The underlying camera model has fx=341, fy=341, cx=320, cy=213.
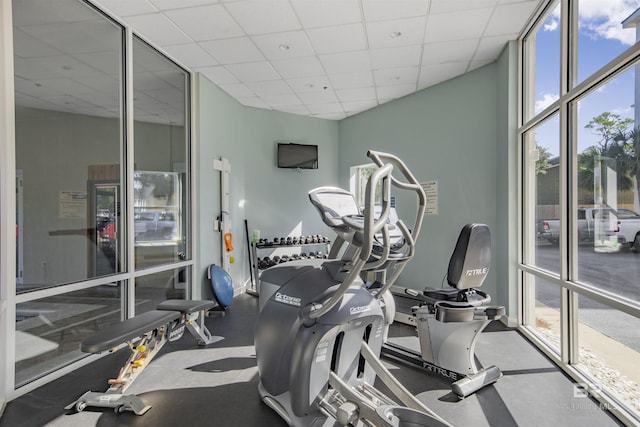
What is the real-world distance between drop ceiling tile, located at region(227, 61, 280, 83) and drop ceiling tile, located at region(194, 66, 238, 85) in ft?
0.29

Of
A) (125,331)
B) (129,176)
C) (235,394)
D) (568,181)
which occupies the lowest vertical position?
(235,394)

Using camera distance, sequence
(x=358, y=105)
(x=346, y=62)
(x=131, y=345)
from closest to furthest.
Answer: (x=131, y=345), (x=346, y=62), (x=358, y=105)

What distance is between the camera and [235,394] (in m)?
2.42

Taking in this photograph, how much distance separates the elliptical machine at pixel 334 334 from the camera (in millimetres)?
1688

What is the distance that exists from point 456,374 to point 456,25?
3160 millimetres

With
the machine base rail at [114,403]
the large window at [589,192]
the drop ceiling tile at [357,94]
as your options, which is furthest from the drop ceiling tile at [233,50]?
the machine base rail at [114,403]

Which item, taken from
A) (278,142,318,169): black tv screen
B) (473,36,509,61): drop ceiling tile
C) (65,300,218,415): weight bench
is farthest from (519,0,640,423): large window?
(278,142,318,169): black tv screen


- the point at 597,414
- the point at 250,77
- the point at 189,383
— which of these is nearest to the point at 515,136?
the point at 597,414

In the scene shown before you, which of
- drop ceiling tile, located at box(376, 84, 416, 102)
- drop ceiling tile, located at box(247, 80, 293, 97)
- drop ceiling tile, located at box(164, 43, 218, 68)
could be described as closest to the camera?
drop ceiling tile, located at box(164, 43, 218, 68)

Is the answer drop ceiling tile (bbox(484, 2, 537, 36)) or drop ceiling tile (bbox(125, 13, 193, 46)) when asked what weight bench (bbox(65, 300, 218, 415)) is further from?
drop ceiling tile (bbox(484, 2, 537, 36))

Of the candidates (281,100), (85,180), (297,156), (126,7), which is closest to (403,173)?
(126,7)

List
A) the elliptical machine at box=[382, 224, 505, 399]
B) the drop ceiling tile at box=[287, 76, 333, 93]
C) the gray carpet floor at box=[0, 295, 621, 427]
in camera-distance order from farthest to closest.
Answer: the drop ceiling tile at box=[287, 76, 333, 93]
the elliptical machine at box=[382, 224, 505, 399]
the gray carpet floor at box=[0, 295, 621, 427]

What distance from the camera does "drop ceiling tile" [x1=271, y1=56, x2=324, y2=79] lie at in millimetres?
4141

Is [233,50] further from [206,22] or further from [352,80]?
[352,80]
